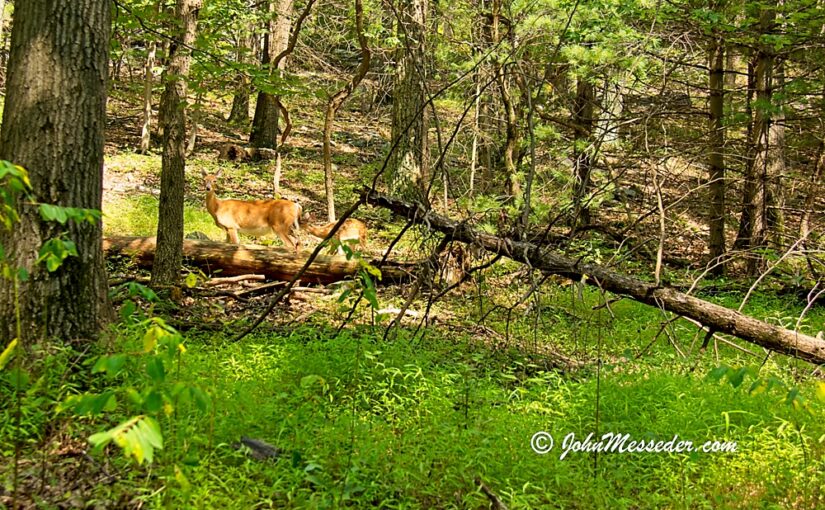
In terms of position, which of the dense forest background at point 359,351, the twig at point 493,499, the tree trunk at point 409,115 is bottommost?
the twig at point 493,499

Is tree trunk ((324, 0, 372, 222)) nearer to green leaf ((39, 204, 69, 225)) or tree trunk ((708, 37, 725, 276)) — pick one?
tree trunk ((708, 37, 725, 276))

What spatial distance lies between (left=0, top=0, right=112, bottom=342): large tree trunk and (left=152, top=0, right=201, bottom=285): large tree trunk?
2.03 m

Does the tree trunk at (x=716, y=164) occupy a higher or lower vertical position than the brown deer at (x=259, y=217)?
higher

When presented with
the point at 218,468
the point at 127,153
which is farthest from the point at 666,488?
the point at 127,153

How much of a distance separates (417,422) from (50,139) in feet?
9.73

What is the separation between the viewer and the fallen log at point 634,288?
4.82 metres

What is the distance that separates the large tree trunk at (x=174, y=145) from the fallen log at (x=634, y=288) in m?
2.42

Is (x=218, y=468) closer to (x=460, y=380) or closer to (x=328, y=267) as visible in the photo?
(x=460, y=380)

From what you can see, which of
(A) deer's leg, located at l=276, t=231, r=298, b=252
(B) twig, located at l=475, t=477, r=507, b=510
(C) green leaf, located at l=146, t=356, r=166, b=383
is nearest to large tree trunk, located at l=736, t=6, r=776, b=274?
(A) deer's leg, located at l=276, t=231, r=298, b=252

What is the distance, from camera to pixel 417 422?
4.26 m

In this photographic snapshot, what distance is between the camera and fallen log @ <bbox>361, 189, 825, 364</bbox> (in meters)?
4.82

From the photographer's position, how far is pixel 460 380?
5090 millimetres

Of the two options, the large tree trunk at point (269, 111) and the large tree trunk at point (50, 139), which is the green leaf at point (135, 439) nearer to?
the large tree trunk at point (50, 139)

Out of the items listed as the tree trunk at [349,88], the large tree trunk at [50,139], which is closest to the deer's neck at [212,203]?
the tree trunk at [349,88]
